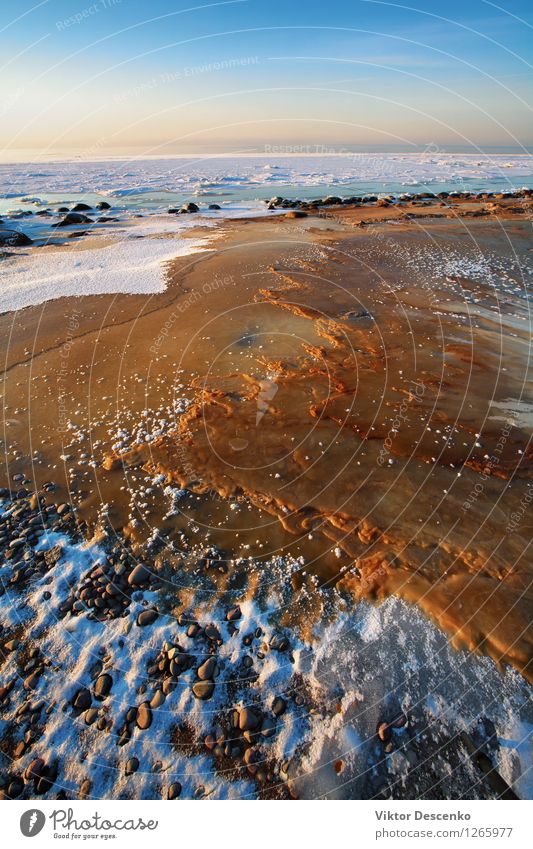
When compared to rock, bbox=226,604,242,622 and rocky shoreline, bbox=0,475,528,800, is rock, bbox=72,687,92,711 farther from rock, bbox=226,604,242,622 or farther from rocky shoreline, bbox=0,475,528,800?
rock, bbox=226,604,242,622

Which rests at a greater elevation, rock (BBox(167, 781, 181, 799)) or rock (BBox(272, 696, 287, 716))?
rock (BBox(272, 696, 287, 716))

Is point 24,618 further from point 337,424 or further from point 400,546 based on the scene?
point 337,424

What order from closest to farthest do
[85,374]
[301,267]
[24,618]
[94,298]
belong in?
[24,618] < [85,374] < [94,298] < [301,267]

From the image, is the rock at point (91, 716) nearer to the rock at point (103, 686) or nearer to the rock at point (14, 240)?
the rock at point (103, 686)

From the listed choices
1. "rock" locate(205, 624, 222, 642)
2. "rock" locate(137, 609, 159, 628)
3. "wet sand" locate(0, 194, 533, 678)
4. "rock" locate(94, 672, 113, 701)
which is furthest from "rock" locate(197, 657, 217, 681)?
"wet sand" locate(0, 194, 533, 678)

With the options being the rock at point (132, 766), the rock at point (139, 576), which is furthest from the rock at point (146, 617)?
the rock at point (132, 766)
